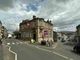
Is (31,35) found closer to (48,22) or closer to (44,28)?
(44,28)

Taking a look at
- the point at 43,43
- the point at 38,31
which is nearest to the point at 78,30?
the point at 38,31

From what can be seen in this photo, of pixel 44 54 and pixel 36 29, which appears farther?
pixel 36 29

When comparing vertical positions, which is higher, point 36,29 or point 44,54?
point 36,29

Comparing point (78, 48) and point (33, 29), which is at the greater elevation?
point (33, 29)

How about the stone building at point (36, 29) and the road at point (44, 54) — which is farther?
the stone building at point (36, 29)

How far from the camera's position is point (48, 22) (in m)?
84.9

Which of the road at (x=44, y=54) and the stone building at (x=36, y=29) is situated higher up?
the stone building at (x=36, y=29)

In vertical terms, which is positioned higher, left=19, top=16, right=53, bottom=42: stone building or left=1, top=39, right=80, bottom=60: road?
left=19, top=16, right=53, bottom=42: stone building

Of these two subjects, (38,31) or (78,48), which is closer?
(78,48)

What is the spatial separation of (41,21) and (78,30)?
58.7 feet

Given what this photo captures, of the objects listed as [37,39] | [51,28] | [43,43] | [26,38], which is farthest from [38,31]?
[43,43]

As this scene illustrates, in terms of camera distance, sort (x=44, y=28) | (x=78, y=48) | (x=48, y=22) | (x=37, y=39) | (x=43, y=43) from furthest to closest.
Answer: (x=48, y=22)
(x=44, y=28)
(x=37, y=39)
(x=43, y=43)
(x=78, y=48)

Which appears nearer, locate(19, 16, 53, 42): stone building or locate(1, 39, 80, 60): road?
locate(1, 39, 80, 60): road

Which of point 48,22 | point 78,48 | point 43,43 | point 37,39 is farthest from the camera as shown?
point 48,22
